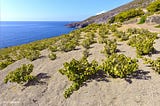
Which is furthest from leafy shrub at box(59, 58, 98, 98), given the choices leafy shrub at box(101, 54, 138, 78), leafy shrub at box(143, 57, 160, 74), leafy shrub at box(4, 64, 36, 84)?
leafy shrub at box(143, 57, 160, 74)

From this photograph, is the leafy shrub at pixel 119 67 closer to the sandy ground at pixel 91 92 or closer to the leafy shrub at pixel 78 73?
the sandy ground at pixel 91 92

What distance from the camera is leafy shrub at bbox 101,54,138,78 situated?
11.6 m

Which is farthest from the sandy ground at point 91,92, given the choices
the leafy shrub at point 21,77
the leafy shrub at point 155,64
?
the leafy shrub at point 21,77

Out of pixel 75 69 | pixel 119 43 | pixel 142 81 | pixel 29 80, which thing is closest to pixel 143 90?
pixel 142 81

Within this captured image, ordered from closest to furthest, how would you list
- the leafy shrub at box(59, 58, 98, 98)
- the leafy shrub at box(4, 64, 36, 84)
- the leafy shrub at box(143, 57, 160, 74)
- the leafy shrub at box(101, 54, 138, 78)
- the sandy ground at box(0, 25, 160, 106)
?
1. the sandy ground at box(0, 25, 160, 106)
2. the leafy shrub at box(59, 58, 98, 98)
3. the leafy shrub at box(101, 54, 138, 78)
4. the leafy shrub at box(143, 57, 160, 74)
5. the leafy shrub at box(4, 64, 36, 84)

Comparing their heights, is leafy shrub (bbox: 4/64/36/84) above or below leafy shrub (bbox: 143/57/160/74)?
below

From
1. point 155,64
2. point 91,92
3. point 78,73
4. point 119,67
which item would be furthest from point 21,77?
point 155,64

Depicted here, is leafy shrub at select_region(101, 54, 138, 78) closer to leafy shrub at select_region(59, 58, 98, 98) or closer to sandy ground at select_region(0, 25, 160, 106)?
sandy ground at select_region(0, 25, 160, 106)

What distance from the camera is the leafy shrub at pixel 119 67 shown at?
11.6 meters

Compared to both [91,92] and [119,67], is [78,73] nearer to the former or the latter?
[91,92]

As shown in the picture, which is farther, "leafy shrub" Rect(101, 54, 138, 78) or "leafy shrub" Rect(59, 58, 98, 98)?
"leafy shrub" Rect(101, 54, 138, 78)

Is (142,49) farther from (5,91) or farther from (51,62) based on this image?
(5,91)

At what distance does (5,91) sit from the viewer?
1330 cm

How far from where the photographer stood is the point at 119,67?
11.8m
